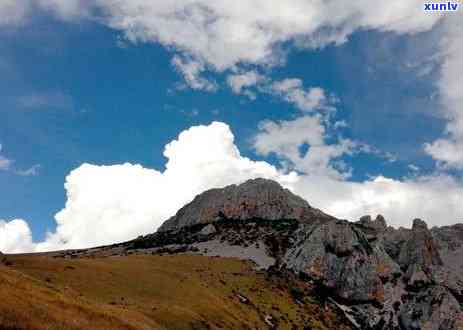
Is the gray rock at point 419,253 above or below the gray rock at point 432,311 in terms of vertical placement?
above

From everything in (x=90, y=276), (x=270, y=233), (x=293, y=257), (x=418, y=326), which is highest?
(x=270, y=233)

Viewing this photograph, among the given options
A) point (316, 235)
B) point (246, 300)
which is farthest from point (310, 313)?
point (316, 235)

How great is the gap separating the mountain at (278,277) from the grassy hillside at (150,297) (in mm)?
332

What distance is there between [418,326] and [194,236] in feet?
296

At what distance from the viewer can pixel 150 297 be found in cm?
6394

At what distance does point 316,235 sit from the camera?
5812 inches

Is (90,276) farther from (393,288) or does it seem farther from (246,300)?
(393,288)

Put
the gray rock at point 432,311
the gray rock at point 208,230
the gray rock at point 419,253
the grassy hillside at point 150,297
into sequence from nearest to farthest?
the grassy hillside at point 150,297, the gray rock at point 432,311, the gray rock at point 419,253, the gray rock at point 208,230

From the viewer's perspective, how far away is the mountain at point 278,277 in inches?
2416

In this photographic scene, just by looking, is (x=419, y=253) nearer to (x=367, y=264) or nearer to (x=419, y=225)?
(x=419, y=225)

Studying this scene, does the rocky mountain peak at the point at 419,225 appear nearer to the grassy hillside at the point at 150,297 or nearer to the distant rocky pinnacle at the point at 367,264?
the distant rocky pinnacle at the point at 367,264

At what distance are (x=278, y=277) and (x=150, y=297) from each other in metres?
67.6

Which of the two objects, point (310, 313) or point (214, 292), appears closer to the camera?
point (214, 292)

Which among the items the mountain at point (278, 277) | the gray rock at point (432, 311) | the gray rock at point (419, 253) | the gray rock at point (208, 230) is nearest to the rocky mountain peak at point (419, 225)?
the gray rock at point (419, 253)
